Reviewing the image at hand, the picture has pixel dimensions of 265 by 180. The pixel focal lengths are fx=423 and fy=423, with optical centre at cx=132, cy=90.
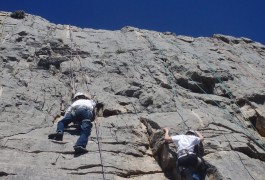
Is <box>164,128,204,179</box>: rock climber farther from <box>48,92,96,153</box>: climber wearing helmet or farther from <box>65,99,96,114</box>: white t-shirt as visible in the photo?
<box>65,99,96,114</box>: white t-shirt

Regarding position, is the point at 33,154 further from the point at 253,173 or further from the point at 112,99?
the point at 253,173

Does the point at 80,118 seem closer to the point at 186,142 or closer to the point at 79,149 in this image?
the point at 79,149

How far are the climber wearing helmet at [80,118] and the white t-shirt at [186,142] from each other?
201 centimetres


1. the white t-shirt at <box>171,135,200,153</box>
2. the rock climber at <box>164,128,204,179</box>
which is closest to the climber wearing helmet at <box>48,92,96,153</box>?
the rock climber at <box>164,128,204,179</box>

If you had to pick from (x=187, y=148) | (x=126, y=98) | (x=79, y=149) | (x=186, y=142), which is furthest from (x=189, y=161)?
(x=126, y=98)

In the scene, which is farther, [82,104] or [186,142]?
[82,104]

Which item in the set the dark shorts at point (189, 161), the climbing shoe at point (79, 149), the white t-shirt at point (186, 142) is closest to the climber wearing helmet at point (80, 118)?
the climbing shoe at point (79, 149)

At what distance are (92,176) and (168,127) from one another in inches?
109

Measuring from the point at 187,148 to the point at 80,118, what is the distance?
2.86m

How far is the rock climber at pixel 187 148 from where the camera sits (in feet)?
28.3

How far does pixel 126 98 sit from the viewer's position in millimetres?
12508

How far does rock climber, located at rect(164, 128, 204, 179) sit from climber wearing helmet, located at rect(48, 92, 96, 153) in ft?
6.04

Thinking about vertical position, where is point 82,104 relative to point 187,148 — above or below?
above

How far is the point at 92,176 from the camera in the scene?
8.68m
